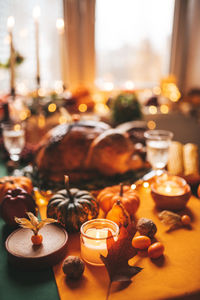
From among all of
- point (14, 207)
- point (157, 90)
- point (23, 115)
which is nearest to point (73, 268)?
point (14, 207)

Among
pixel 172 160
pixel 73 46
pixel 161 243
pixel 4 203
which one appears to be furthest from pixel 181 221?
pixel 73 46

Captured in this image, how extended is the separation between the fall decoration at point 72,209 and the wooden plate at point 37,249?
56mm

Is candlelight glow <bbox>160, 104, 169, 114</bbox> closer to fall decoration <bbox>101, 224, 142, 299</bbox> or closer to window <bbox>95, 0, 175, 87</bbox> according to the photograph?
window <bbox>95, 0, 175, 87</bbox>

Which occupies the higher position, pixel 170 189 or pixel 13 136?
pixel 13 136

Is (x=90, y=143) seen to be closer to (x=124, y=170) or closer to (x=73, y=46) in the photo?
(x=124, y=170)

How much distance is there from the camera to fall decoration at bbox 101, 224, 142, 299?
748 millimetres

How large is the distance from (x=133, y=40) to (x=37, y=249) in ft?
10.2

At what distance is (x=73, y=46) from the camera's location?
3.14 m

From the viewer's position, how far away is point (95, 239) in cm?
78

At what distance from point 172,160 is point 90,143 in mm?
435

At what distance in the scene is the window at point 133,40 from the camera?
3234 mm

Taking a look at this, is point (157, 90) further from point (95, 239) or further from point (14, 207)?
point (95, 239)

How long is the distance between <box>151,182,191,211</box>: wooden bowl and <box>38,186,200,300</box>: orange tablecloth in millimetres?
145

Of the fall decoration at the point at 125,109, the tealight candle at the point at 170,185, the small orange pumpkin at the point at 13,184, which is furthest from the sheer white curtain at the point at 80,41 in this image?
the tealight candle at the point at 170,185
